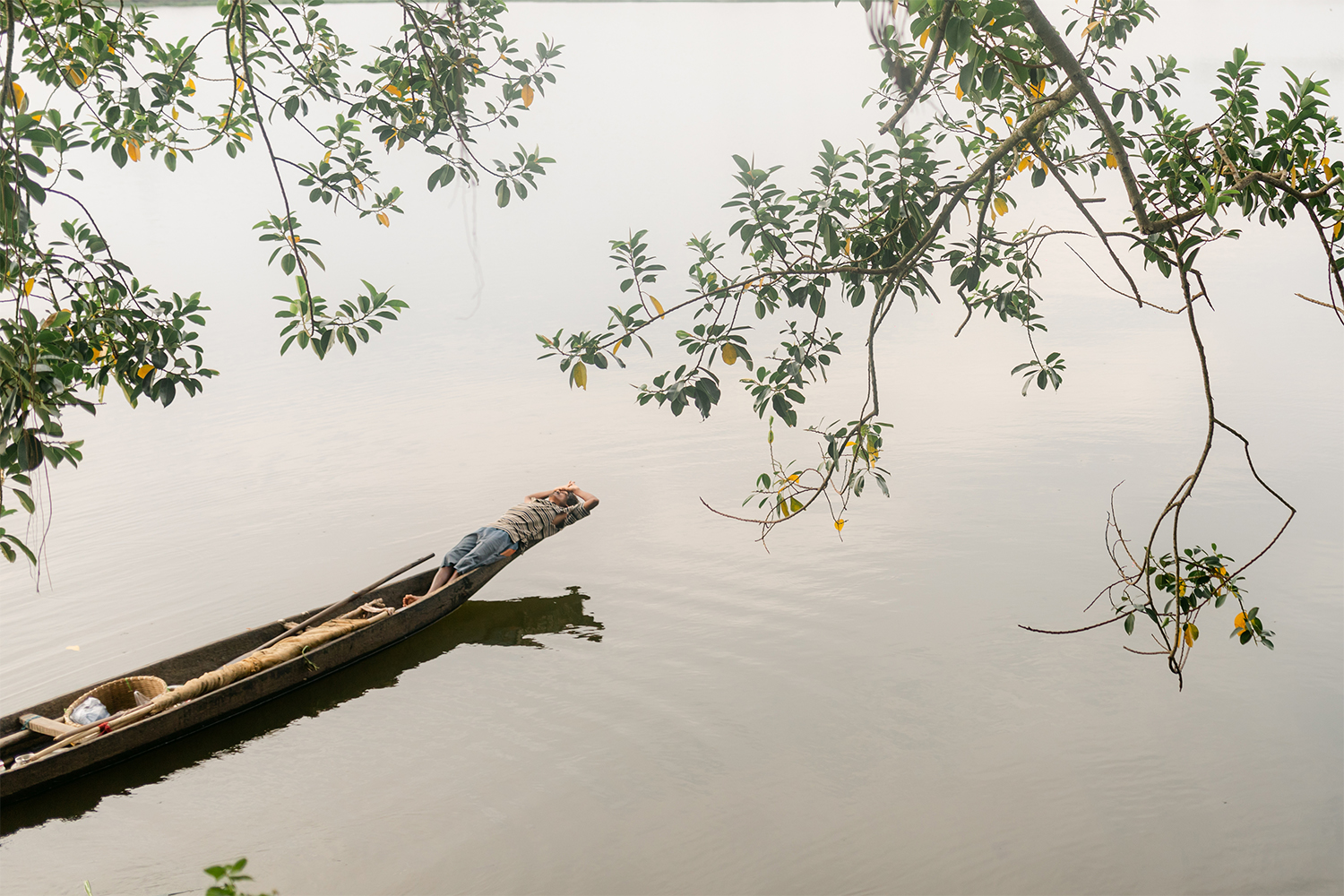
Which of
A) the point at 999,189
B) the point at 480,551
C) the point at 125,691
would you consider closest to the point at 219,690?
the point at 125,691

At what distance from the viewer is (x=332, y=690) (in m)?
5.61

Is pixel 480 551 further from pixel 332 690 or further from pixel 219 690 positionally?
pixel 219 690

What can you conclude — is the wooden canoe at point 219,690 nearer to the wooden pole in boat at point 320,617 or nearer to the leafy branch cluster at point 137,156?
the wooden pole in boat at point 320,617

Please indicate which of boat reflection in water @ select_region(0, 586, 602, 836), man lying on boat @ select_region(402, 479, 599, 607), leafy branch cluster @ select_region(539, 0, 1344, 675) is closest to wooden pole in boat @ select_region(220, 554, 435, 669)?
man lying on boat @ select_region(402, 479, 599, 607)

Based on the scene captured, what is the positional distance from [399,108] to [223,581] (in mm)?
4257

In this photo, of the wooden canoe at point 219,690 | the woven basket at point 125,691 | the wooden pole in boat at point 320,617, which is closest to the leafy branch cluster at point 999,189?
the wooden canoe at point 219,690

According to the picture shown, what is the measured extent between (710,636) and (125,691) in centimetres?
327

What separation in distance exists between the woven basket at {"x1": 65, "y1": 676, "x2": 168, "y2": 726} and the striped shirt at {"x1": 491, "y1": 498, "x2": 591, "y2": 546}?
2.24 m

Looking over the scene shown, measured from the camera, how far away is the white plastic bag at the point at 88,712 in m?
4.88

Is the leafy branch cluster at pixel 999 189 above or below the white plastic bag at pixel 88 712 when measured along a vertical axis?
above

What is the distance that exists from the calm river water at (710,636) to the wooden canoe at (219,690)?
0.13 m

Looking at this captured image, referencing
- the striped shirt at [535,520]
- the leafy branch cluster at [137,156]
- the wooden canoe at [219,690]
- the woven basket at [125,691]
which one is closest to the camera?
the leafy branch cluster at [137,156]

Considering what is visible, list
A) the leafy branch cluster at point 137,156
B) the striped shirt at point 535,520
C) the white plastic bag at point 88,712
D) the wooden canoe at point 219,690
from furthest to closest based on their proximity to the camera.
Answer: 1. the striped shirt at point 535,520
2. the white plastic bag at point 88,712
3. the wooden canoe at point 219,690
4. the leafy branch cluster at point 137,156

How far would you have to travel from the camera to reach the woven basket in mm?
5078
